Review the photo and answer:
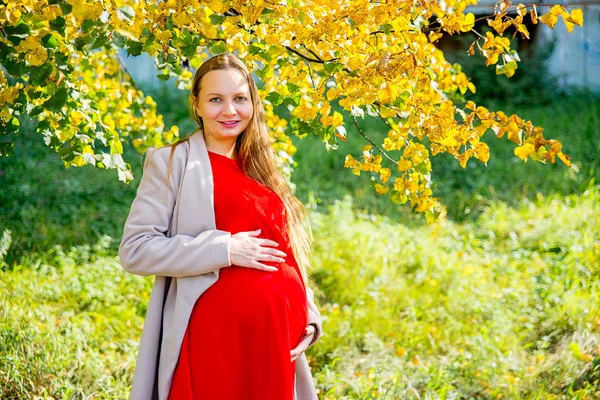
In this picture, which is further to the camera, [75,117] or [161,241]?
[75,117]

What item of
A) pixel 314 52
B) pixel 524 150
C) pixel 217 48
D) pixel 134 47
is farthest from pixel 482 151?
pixel 134 47

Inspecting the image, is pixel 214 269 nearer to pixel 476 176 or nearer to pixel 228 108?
pixel 228 108

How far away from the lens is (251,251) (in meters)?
2.19

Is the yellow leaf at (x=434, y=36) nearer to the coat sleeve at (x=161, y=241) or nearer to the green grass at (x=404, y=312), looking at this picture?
the coat sleeve at (x=161, y=241)

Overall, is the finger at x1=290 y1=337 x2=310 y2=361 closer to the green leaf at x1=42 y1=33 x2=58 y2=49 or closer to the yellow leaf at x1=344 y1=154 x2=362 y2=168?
the yellow leaf at x1=344 y1=154 x2=362 y2=168

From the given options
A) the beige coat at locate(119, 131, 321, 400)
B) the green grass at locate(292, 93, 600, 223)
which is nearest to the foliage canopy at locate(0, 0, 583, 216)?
the beige coat at locate(119, 131, 321, 400)

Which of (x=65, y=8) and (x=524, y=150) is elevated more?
(x=65, y=8)

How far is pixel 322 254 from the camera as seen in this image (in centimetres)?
517

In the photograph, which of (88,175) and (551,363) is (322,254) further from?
(88,175)

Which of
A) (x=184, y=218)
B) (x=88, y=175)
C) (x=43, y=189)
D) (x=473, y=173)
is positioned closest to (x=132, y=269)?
(x=184, y=218)

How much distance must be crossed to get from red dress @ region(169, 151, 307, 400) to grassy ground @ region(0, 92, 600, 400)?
132cm

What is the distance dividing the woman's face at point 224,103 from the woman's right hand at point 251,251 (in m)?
0.34

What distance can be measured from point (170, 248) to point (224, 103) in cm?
50

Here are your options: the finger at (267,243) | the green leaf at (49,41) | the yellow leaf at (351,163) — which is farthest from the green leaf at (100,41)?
the yellow leaf at (351,163)
